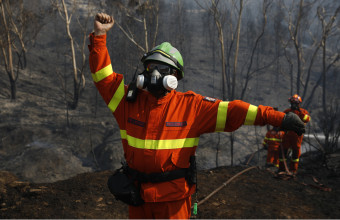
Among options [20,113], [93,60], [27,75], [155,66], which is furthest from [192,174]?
[27,75]

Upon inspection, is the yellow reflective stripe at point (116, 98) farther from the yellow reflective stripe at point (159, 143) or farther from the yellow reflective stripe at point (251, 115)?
the yellow reflective stripe at point (251, 115)

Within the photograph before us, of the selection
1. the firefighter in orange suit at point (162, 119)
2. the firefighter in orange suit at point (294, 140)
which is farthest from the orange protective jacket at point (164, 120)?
the firefighter in orange suit at point (294, 140)

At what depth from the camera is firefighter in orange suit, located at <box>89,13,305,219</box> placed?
1.96 m

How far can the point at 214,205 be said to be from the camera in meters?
4.20

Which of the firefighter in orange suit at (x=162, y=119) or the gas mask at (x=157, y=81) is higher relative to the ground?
the gas mask at (x=157, y=81)

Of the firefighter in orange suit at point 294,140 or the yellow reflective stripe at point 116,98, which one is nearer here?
the yellow reflective stripe at point 116,98

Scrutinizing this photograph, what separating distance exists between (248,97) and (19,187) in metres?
28.6

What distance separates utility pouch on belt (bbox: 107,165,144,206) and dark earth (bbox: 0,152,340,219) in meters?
1.92

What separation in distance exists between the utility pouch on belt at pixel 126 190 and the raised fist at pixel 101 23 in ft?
3.68

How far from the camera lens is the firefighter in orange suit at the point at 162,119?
1964 millimetres

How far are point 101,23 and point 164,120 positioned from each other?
888mm

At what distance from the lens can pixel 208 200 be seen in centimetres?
439

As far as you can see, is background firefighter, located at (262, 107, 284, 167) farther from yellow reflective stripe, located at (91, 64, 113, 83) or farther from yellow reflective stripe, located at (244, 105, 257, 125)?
yellow reflective stripe, located at (91, 64, 113, 83)

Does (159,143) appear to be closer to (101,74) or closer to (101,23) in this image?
A: (101,74)
